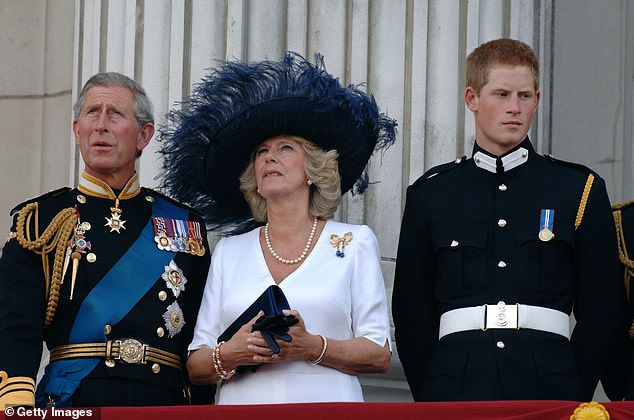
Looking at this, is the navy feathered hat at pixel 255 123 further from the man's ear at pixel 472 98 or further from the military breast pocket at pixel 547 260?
the military breast pocket at pixel 547 260

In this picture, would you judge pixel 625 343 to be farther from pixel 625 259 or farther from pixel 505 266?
pixel 505 266

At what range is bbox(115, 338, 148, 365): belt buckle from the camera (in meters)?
6.22

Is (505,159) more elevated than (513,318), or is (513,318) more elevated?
(505,159)

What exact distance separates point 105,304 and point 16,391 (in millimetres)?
434

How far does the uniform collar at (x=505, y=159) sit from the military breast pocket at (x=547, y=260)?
262 mm

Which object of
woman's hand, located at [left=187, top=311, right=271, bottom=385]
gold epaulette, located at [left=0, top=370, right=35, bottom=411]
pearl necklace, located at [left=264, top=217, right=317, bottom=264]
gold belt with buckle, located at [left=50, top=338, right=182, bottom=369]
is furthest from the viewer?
pearl necklace, located at [left=264, top=217, right=317, bottom=264]

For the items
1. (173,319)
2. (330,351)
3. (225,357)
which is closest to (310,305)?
(330,351)

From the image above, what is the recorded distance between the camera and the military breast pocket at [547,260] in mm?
6094

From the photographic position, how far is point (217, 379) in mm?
6266

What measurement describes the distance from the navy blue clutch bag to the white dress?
0.06 m

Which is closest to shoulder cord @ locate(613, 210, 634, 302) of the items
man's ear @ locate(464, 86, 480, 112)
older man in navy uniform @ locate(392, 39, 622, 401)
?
older man in navy uniform @ locate(392, 39, 622, 401)

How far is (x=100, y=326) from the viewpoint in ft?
20.5

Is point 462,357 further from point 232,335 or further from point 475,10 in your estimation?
point 475,10

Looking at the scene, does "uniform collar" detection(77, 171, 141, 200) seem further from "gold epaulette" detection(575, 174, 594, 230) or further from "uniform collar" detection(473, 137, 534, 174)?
"gold epaulette" detection(575, 174, 594, 230)
